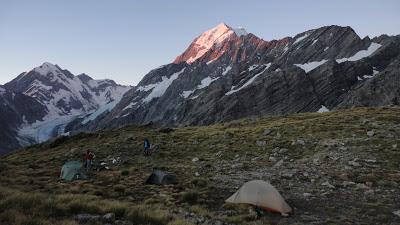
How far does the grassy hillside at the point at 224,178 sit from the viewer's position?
17.8 meters

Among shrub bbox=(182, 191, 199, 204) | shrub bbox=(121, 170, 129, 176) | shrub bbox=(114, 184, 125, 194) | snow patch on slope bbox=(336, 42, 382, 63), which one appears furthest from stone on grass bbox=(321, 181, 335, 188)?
snow patch on slope bbox=(336, 42, 382, 63)

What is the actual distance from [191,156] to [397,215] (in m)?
21.5

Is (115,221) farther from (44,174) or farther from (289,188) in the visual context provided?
(44,174)

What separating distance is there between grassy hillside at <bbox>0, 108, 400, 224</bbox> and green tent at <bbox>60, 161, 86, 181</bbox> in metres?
0.81

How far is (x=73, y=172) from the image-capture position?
30.4 metres

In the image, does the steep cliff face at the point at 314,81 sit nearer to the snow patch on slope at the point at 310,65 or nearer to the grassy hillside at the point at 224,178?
the snow patch on slope at the point at 310,65

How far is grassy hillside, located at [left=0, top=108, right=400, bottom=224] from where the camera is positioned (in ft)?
58.2

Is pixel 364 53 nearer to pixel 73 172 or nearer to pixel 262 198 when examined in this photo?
pixel 73 172

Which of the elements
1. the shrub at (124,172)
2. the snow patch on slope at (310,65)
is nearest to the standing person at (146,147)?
the shrub at (124,172)

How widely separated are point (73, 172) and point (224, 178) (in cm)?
1028

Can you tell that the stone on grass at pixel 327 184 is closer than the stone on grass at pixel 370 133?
Yes

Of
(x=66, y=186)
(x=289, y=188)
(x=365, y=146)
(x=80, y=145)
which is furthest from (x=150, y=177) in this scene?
(x=80, y=145)

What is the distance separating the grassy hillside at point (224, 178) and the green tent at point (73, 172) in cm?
81

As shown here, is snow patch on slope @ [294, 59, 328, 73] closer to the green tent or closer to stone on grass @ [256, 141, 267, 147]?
stone on grass @ [256, 141, 267, 147]
